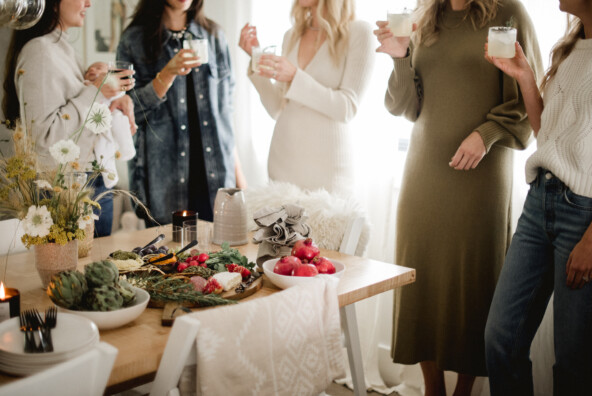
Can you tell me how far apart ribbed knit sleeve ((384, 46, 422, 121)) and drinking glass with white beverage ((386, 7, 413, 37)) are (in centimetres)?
19

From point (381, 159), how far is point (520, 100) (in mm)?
860

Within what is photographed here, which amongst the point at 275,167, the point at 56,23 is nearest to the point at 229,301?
the point at 275,167

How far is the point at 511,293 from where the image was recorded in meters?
1.77

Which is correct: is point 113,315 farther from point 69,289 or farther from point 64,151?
point 64,151

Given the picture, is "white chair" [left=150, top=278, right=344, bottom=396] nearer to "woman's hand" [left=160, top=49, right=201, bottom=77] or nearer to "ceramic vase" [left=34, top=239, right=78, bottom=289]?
"ceramic vase" [left=34, top=239, right=78, bottom=289]

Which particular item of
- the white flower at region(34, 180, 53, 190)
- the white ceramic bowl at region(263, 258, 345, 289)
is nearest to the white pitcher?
the white ceramic bowl at region(263, 258, 345, 289)

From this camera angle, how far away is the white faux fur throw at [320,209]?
2.02 metres

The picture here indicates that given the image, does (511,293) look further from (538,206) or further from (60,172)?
(60,172)

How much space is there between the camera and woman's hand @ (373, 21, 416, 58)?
83.7 inches

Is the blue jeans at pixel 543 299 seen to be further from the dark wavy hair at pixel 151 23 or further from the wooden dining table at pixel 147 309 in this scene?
the dark wavy hair at pixel 151 23

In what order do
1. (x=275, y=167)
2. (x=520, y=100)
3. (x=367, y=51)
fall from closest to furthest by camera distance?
(x=520, y=100)
(x=367, y=51)
(x=275, y=167)

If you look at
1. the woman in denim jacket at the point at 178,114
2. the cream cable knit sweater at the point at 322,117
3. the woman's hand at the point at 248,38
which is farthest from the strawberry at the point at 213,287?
the woman in denim jacket at the point at 178,114

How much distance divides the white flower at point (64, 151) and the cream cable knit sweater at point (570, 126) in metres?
1.27

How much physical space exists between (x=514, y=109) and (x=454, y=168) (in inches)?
11.5
